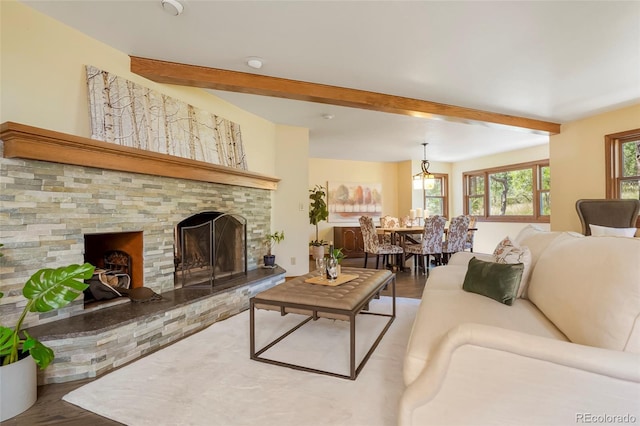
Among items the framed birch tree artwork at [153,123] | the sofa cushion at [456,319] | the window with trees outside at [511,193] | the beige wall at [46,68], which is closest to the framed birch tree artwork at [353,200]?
the window with trees outside at [511,193]

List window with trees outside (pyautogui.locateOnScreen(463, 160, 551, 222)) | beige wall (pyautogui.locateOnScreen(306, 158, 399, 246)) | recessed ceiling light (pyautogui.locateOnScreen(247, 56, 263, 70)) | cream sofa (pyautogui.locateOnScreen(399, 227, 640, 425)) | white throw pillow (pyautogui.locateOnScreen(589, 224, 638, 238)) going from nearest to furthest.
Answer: cream sofa (pyautogui.locateOnScreen(399, 227, 640, 425)) → recessed ceiling light (pyautogui.locateOnScreen(247, 56, 263, 70)) → white throw pillow (pyautogui.locateOnScreen(589, 224, 638, 238)) → window with trees outside (pyautogui.locateOnScreen(463, 160, 551, 222)) → beige wall (pyautogui.locateOnScreen(306, 158, 399, 246))

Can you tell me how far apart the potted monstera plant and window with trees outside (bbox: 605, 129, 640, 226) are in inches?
232

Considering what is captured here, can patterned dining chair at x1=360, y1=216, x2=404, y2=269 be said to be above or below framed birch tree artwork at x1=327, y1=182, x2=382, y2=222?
below

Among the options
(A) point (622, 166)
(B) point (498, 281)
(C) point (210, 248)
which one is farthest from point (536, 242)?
(A) point (622, 166)

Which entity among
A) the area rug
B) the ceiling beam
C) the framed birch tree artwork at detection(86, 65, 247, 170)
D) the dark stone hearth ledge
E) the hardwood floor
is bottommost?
the area rug

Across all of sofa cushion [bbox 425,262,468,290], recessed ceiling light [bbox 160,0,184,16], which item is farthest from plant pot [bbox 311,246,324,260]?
recessed ceiling light [bbox 160,0,184,16]

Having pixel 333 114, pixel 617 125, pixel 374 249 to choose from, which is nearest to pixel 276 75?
pixel 333 114

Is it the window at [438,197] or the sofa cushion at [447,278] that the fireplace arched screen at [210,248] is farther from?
the window at [438,197]

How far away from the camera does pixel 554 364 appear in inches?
39.8

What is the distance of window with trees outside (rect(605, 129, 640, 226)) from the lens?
4047mm

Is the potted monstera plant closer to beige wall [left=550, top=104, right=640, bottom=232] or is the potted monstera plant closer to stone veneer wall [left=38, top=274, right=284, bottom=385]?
stone veneer wall [left=38, top=274, right=284, bottom=385]

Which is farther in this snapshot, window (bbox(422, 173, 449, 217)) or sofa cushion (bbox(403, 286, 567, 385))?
window (bbox(422, 173, 449, 217))

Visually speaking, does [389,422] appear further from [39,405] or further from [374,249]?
[374,249]

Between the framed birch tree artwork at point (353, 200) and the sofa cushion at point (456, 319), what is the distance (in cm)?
554
